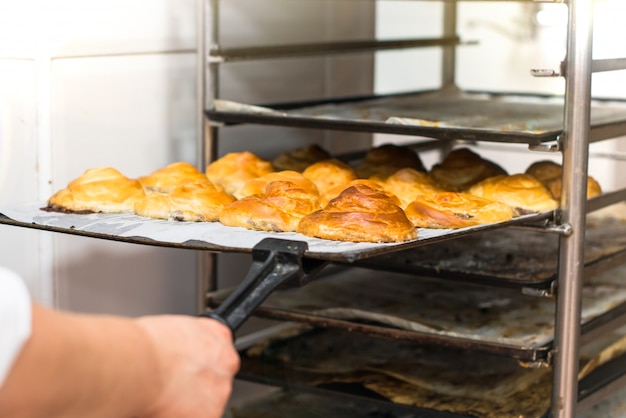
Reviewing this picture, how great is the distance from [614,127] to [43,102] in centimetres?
107

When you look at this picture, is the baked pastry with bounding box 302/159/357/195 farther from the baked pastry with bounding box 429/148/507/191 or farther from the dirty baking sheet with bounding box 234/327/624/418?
the dirty baking sheet with bounding box 234/327/624/418

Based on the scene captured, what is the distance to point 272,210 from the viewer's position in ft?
5.22

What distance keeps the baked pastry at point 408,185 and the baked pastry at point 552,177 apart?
8.8 inches

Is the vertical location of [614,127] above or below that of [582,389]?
above

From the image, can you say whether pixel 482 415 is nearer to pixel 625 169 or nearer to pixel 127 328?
pixel 127 328

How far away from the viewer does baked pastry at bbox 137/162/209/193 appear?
183cm

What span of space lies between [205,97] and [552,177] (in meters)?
0.73

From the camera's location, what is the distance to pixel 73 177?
1887mm

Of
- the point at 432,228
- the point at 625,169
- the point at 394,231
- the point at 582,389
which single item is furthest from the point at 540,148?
the point at 625,169

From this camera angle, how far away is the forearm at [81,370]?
36.9 inches

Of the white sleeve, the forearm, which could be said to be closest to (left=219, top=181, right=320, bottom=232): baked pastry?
the forearm

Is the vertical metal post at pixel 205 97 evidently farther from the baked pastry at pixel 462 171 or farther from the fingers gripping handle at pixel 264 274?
the fingers gripping handle at pixel 264 274

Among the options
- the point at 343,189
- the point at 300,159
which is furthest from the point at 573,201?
the point at 300,159

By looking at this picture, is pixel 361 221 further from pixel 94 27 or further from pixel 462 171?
pixel 94 27
